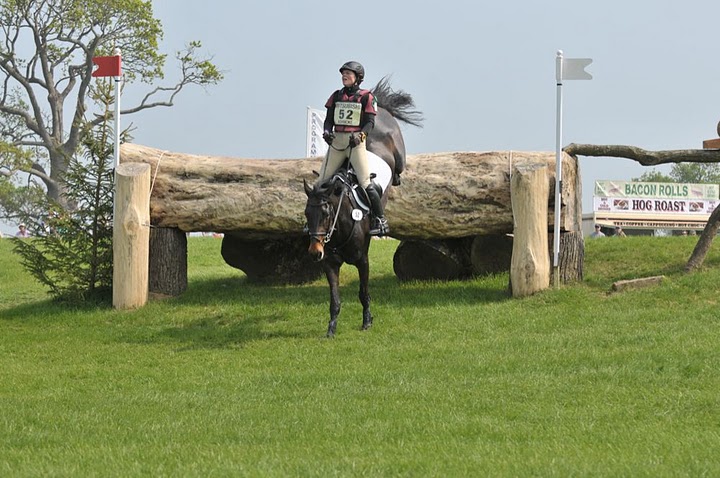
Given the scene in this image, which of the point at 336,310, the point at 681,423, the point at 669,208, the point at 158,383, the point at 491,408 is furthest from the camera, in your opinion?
the point at 669,208

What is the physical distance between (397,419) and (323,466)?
143cm

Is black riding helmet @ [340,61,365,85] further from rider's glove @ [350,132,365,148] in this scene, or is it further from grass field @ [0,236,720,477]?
grass field @ [0,236,720,477]

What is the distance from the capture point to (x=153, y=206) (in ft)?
46.0

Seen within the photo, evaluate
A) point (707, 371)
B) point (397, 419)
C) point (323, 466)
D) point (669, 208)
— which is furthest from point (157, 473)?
point (669, 208)

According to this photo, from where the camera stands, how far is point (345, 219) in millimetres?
11211

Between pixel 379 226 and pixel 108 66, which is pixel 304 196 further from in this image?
pixel 108 66

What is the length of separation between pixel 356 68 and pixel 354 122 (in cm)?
64

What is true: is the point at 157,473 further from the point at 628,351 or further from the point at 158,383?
A: the point at 628,351

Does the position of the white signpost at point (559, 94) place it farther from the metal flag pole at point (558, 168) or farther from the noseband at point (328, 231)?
the noseband at point (328, 231)

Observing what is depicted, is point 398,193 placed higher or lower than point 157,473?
higher

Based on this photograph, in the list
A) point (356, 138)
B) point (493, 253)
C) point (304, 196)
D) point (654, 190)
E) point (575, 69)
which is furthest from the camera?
point (654, 190)

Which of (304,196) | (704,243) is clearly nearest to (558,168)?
(704,243)

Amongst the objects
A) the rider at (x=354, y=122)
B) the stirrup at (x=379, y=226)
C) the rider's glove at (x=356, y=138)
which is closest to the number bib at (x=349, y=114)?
the rider at (x=354, y=122)

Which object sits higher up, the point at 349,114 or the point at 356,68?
the point at 356,68
